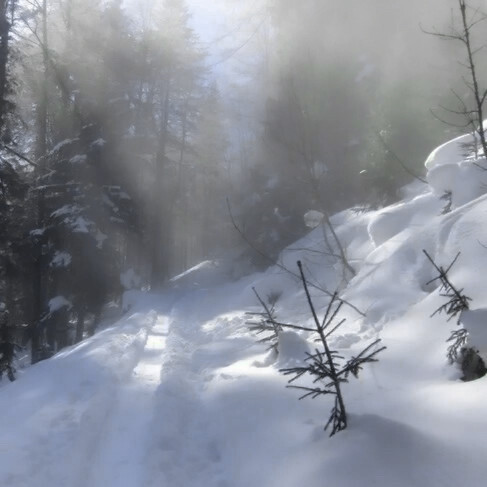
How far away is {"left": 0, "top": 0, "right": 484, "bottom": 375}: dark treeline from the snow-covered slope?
4785 mm

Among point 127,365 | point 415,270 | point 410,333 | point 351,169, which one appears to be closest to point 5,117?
point 127,365

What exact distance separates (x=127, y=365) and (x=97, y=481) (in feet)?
11.9

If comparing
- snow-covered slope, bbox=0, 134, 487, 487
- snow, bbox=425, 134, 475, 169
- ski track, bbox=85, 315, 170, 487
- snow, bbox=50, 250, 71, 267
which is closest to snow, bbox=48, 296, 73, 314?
snow, bbox=50, 250, 71, 267

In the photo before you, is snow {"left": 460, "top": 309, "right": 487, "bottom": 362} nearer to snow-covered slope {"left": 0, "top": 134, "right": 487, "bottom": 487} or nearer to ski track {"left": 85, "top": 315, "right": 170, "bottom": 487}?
snow-covered slope {"left": 0, "top": 134, "right": 487, "bottom": 487}

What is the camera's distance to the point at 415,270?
7934 mm

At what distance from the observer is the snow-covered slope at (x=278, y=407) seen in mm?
2998

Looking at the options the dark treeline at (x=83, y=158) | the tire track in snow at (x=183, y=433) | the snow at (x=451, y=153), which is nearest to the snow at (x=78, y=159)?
the dark treeline at (x=83, y=158)

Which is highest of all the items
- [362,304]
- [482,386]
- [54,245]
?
[54,245]

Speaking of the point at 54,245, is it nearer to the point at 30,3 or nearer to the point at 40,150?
the point at 40,150

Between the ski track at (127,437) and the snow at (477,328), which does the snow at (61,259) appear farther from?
the snow at (477,328)

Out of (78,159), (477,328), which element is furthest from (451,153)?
(78,159)

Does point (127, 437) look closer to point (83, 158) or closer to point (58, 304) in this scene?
point (58, 304)

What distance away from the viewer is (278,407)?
475 cm

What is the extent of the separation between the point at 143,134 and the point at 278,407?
21077 millimetres
